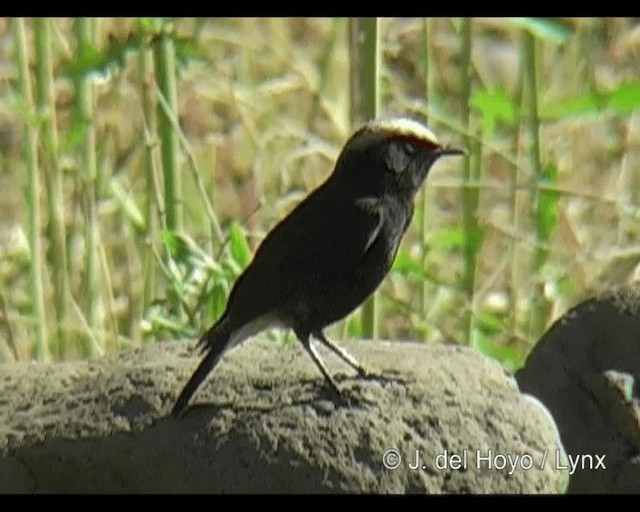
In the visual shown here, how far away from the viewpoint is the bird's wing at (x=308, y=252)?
12.3 ft

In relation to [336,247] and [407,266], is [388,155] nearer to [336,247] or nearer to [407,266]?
[336,247]

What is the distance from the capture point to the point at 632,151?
21.1ft

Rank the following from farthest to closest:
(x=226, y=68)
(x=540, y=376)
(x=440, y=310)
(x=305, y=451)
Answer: (x=226, y=68) → (x=440, y=310) → (x=540, y=376) → (x=305, y=451)

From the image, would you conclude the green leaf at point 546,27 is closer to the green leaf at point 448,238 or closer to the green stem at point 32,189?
the green leaf at point 448,238

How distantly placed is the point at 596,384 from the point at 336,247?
29.4 inches

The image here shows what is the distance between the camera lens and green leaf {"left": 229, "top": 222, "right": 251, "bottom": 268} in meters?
4.45

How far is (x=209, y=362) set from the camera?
145 inches

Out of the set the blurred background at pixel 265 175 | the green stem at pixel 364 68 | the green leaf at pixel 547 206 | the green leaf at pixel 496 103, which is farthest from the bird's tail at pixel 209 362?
the green leaf at pixel 547 206

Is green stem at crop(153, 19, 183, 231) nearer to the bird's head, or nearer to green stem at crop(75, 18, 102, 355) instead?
green stem at crop(75, 18, 102, 355)

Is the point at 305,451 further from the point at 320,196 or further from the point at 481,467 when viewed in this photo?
the point at 320,196

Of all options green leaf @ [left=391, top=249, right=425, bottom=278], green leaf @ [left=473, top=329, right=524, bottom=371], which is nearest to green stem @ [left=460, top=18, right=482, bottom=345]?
green leaf @ [left=473, top=329, right=524, bottom=371]

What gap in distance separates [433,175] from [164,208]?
4.81 ft

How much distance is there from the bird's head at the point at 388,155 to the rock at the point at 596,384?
62cm

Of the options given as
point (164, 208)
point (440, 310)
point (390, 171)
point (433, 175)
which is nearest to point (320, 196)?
point (390, 171)
